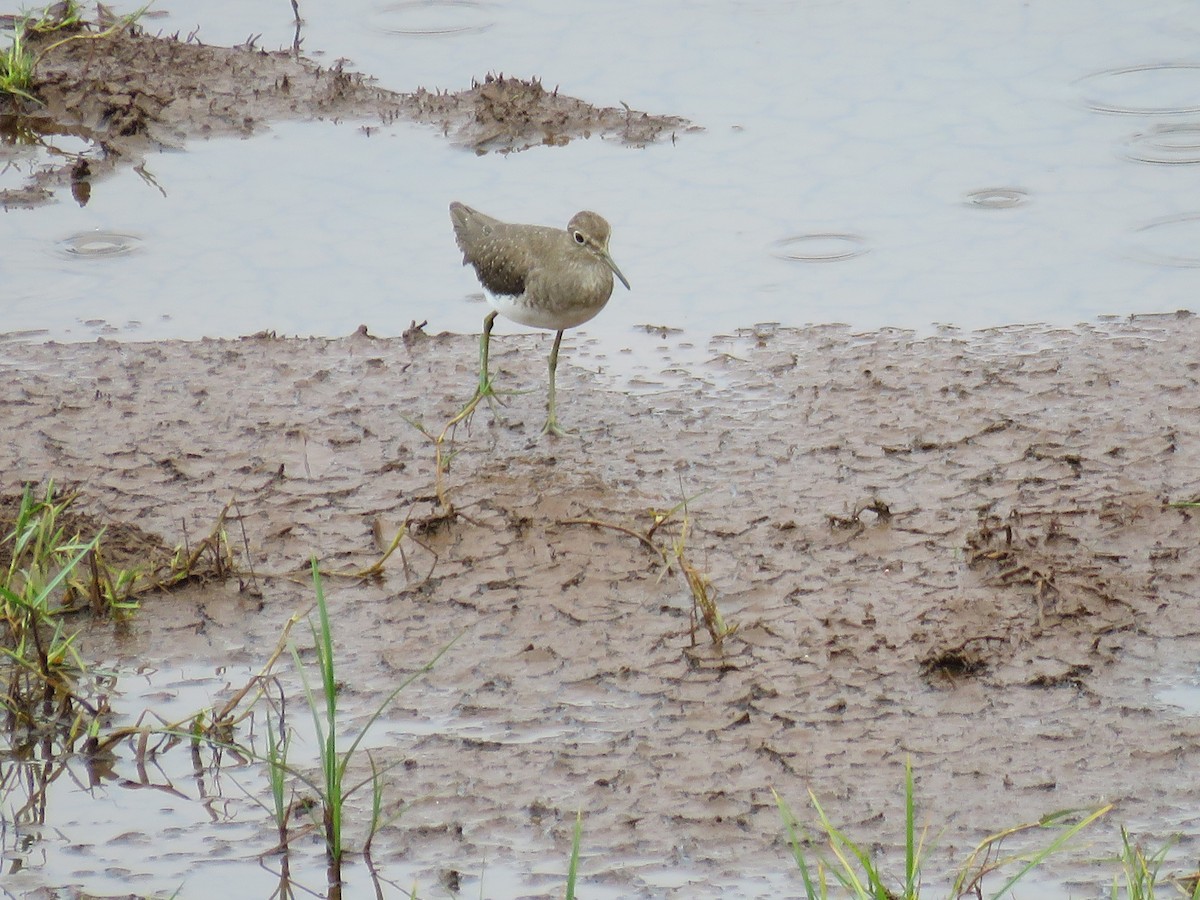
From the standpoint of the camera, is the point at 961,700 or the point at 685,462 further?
the point at 685,462

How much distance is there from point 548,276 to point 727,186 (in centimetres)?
239

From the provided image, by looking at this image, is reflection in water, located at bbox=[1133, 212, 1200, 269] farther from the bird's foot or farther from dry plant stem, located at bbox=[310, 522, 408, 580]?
dry plant stem, located at bbox=[310, 522, 408, 580]

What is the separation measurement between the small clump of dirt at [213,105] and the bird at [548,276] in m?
2.44

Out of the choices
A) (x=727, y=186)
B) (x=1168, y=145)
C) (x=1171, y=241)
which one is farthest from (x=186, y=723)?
(x=1168, y=145)

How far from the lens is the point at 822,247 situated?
8.62 metres

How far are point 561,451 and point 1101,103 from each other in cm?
473

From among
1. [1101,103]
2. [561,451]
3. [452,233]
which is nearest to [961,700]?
[561,451]

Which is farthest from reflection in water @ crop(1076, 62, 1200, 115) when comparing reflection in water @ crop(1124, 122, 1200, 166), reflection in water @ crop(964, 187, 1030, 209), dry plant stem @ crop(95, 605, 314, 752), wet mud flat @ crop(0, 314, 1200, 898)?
dry plant stem @ crop(95, 605, 314, 752)

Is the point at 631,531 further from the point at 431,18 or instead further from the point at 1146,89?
the point at 431,18

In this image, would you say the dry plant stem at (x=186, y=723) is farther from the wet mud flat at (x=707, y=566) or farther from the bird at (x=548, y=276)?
the bird at (x=548, y=276)

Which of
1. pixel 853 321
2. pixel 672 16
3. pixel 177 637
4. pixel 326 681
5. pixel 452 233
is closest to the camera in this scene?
pixel 326 681

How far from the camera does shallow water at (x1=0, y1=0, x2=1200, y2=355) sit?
8.19 m

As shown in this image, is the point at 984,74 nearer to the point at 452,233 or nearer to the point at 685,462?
the point at 452,233

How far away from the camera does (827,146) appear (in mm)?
9602
